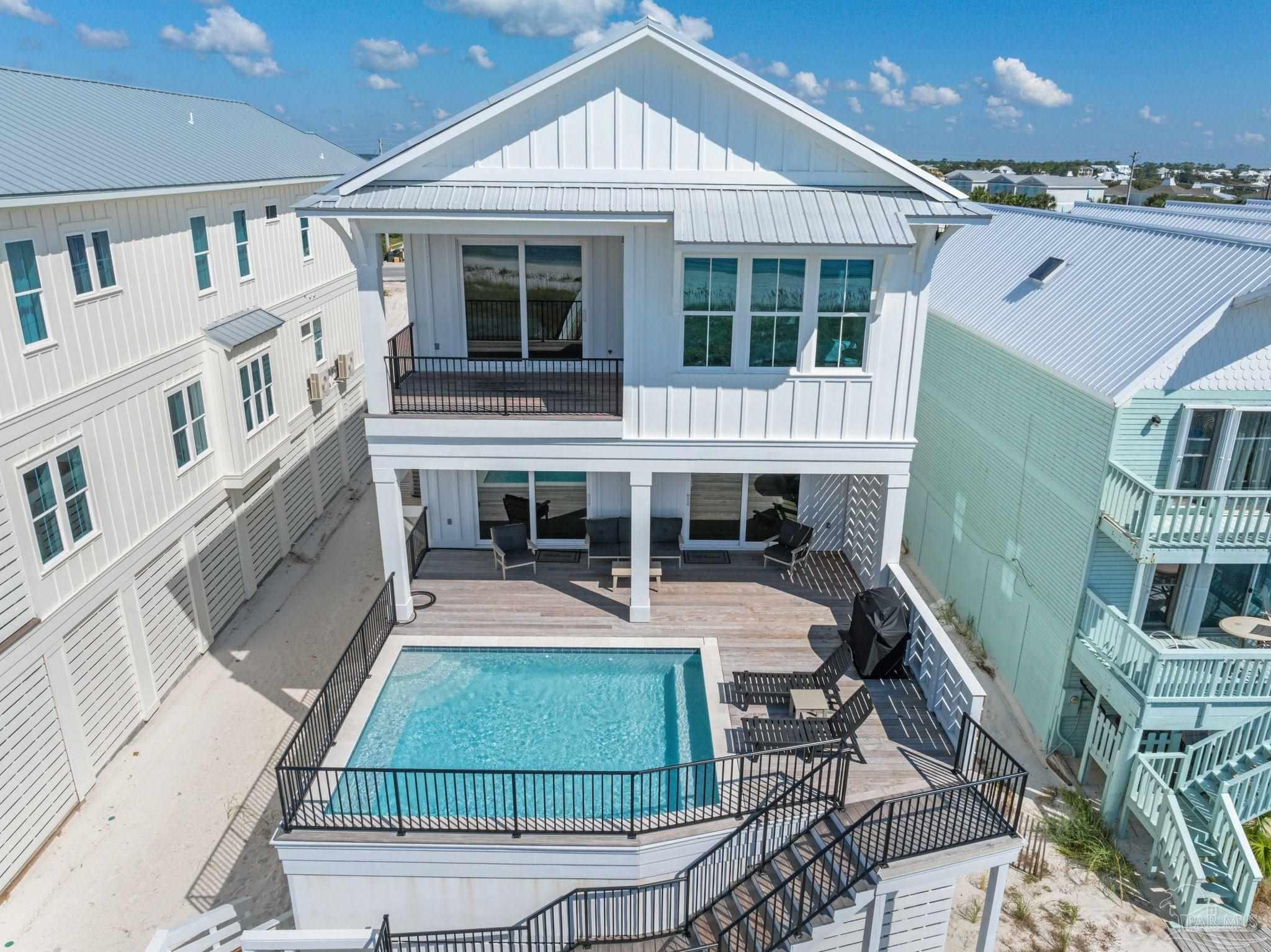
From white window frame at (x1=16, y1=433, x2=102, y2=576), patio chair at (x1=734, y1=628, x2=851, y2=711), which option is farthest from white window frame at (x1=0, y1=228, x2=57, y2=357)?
patio chair at (x1=734, y1=628, x2=851, y2=711)

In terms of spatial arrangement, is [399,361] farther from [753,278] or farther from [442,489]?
[753,278]

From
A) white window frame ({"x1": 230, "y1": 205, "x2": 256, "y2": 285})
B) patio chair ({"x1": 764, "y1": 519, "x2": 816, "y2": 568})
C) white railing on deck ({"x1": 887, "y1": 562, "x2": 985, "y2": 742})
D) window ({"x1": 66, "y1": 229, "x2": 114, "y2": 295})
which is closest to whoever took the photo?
white railing on deck ({"x1": 887, "y1": 562, "x2": 985, "y2": 742})

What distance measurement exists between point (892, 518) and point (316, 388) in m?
15.5

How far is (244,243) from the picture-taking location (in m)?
18.6

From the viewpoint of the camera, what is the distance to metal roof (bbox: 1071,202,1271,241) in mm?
17031

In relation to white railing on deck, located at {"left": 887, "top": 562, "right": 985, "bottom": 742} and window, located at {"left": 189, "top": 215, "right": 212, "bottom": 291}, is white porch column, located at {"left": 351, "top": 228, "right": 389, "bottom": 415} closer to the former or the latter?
window, located at {"left": 189, "top": 215, "right": 212, "bottom": 291}

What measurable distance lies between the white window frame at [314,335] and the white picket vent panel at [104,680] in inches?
383

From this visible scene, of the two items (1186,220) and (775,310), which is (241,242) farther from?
(1186,220)

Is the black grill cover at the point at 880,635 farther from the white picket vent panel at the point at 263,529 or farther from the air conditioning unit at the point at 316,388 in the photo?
the air conditioning unit at the point at 316,388

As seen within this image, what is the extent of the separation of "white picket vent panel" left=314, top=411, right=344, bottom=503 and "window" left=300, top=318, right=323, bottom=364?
170 cm

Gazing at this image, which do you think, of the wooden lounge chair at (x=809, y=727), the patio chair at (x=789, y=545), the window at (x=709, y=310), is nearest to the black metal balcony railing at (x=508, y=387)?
the window at (x=709, y=310)

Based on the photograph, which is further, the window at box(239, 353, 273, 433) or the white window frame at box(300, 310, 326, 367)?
the white window frame at box(300, 310, 326, 367)

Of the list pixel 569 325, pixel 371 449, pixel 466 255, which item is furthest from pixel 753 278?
pixel 371 449

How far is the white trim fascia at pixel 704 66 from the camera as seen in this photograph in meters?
12.0
